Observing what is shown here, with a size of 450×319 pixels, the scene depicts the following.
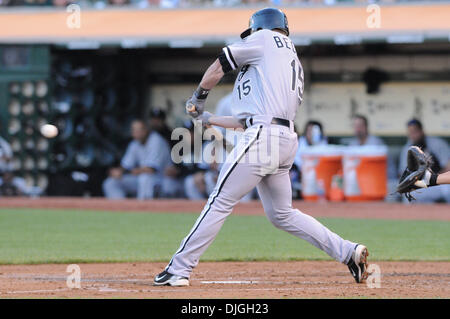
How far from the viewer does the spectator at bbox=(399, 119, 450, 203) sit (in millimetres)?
13677

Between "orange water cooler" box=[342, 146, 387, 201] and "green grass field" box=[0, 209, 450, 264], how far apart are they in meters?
2.38

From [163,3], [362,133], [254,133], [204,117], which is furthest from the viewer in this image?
[163,3]

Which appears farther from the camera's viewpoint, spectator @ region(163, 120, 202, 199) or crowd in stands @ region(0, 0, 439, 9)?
spectator @ region(163, 120, 202, 199)

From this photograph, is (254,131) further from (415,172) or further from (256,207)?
(256,207)

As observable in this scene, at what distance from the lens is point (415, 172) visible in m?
6.70

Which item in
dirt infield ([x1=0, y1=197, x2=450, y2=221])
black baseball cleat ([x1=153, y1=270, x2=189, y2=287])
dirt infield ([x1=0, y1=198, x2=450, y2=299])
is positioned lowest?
dirt infield ([x1=0, y1=198, x2=450, y2=299])

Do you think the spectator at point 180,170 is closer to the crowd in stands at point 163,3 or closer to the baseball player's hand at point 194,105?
the crowd in stands at point 163,3

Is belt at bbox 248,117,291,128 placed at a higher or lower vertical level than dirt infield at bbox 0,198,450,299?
higher

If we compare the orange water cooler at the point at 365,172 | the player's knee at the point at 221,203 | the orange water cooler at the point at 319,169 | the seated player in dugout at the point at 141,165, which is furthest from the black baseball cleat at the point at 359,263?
the seated player in dugout at the point at 141,165

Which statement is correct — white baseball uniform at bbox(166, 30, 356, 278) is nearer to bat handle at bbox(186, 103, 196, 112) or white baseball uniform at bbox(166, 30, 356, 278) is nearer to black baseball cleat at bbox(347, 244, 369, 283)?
bat handle at bbox(186, 103, 196, 112)

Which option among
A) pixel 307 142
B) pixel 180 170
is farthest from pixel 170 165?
pixel 307 142

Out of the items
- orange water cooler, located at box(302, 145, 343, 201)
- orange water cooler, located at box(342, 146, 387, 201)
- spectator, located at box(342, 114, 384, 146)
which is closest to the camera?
orange water cooler, located at box(342, 146, 387, 201)

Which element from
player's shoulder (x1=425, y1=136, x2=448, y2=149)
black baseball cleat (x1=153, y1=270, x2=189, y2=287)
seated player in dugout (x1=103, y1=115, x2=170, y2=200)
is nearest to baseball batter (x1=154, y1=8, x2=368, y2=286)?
black baseball cleat (x1=153, y1=270, x2=189, y2=287)

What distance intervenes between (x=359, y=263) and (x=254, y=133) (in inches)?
45.7
